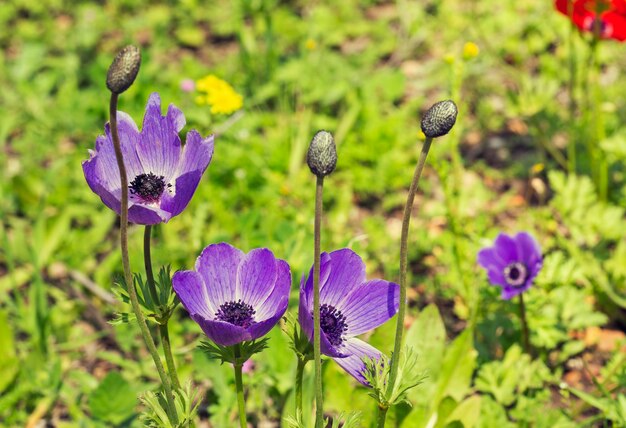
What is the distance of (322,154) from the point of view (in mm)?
1204

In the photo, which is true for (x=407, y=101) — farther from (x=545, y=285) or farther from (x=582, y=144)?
(x=545, y=285)

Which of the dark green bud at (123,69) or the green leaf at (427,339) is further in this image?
the green leaf at (427,339)

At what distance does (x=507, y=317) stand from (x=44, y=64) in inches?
106

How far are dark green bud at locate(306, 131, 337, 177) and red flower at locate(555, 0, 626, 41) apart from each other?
155 centimetres

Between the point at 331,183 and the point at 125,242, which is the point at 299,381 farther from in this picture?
the point at 331,183

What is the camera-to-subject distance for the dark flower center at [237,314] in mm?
1505

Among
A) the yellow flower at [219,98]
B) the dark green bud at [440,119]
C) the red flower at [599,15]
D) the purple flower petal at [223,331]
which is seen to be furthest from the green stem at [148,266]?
the red flower at [599,15]

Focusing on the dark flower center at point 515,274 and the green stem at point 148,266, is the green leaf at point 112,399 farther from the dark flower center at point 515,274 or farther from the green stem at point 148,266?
the dark flower center at point 515,274

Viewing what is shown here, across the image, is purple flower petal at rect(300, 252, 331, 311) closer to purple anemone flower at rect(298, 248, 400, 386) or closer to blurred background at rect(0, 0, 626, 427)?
purple anemone flower at rect(298, 248, 400, 386)

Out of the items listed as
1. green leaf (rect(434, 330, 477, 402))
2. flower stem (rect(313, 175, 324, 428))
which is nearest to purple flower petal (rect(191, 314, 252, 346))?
flower stem (rect(313, 175, 324, 428))

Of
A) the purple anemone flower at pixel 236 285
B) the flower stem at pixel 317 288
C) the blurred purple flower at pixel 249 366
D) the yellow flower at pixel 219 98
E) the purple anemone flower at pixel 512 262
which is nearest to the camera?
the flower stem at pixel 317 288

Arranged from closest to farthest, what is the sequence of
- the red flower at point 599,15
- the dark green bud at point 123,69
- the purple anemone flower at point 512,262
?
the dark green bud at point 123,69 → the purple anemone flower at point 512,262 → the red flower at point 599,15

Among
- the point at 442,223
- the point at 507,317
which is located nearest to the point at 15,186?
the point at 442,223

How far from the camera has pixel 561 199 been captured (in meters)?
2.52
